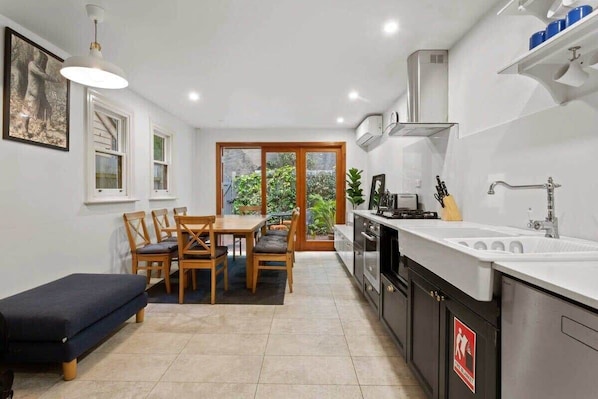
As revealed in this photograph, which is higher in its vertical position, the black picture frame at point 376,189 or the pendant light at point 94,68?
the pendant light at point 94,68

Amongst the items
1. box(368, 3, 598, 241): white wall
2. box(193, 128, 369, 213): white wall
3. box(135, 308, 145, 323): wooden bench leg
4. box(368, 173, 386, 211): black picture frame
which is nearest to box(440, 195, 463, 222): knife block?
box(368, 3, 598, 241): white wall

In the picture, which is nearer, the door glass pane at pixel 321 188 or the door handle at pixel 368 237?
the door handle at pixel 368 237

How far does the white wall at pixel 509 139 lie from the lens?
56.8 inches

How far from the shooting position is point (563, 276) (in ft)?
2.85

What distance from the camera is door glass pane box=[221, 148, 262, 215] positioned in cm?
625

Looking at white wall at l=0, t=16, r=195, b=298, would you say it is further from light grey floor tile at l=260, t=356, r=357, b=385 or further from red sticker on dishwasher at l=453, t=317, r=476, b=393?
red sticker on dishwasher at l=453, t=317, r=476, b=393

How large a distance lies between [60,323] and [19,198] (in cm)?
120

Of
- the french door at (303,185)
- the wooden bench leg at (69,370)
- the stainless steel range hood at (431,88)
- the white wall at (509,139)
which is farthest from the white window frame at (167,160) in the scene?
the white wall at (509,139)

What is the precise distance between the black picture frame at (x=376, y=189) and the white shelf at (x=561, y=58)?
10.7ft

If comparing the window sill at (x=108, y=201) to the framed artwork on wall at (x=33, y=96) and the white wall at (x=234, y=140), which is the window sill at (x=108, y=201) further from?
the white wall at (x=234, y=140)

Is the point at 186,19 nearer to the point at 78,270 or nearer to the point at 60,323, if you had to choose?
the point at 60,323

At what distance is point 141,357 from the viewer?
218 centimetres

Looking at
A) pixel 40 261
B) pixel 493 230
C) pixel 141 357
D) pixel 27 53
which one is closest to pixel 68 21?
pixel 27 53

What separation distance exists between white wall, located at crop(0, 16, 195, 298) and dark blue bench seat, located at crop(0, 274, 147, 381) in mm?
365
